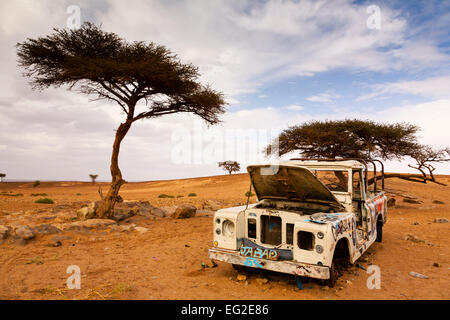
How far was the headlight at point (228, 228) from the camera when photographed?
5449mm

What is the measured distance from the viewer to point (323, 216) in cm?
512

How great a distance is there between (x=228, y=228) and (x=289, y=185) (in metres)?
1.50

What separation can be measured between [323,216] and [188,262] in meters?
3.32

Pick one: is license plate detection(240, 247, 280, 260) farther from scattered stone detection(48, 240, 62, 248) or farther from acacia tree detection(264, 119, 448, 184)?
acacia tree detection(264, 119, 448, 184)

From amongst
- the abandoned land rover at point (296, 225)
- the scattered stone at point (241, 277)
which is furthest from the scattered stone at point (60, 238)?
the scattered stone at point (241, 277)

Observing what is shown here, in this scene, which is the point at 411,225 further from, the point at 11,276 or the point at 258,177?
the point at 11,276

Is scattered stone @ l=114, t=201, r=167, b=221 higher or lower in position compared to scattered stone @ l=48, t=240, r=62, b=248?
higher

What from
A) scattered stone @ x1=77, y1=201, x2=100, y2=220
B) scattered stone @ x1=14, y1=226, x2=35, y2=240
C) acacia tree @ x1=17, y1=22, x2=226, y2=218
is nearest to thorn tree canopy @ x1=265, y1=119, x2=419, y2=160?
acacia tree @ x1=17, y1=22, x2=226, y2=218

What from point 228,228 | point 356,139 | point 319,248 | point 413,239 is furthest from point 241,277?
point 356,139

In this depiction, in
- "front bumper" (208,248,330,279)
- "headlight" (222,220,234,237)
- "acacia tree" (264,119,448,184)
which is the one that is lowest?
"front bumper" (208,248,330,279)

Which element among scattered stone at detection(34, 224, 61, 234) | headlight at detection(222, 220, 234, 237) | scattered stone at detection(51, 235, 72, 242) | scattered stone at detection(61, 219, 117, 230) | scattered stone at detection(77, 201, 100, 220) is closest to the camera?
headlight at detection(222, 220, 234, 237)

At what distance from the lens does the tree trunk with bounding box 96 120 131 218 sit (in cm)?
1118

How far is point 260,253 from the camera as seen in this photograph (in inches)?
197

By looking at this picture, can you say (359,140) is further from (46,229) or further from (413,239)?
(46,229)
